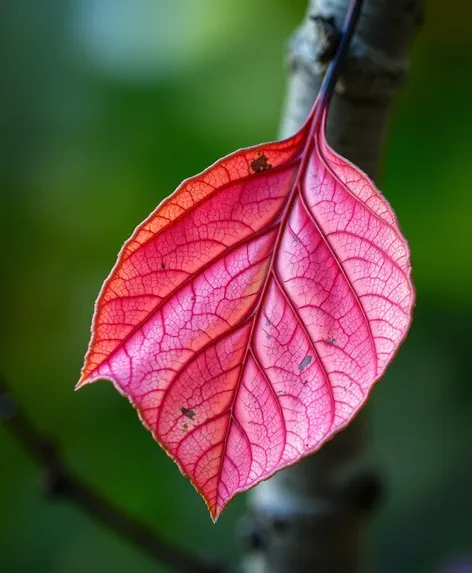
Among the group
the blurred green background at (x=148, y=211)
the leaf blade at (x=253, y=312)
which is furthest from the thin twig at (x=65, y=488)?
the blurred green background at (x=148, y=211)

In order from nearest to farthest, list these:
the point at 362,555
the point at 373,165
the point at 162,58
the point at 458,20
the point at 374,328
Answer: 1. the point at 374,328
2. the point at 373,165
3. the point at 362,555
4. the point at 458,20
5. the point at 162,58

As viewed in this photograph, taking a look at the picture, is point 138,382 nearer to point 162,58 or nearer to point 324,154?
point 324,154

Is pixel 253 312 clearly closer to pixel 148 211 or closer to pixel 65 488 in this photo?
pixel 65 488

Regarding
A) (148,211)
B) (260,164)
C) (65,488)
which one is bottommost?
(65,488)

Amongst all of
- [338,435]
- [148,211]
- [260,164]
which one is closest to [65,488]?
[338,435]

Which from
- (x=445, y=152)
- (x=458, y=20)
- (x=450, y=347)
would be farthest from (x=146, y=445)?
(x=458, y=20)

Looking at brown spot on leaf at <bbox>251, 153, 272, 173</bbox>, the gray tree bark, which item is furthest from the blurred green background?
brown spot on leaf at <bbox>251, 153, 272, 173</bbox>
